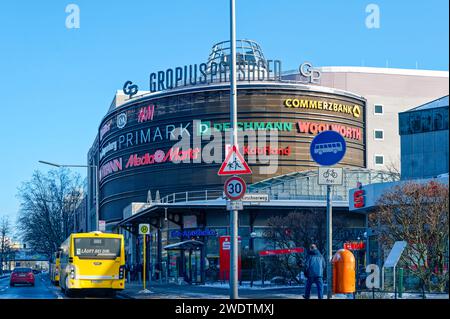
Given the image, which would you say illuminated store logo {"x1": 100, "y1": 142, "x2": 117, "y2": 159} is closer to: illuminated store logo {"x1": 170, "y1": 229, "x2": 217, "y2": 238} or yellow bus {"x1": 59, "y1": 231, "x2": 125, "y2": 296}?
illuminated store logo {"x1": 170, "y1": 229, "x2": 217, "y2": 238}

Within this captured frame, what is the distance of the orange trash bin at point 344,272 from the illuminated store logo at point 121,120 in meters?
62.0

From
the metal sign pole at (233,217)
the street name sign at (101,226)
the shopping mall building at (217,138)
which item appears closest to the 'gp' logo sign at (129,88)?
the shopping mall building at (217,138)

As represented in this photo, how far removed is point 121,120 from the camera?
3157 inches

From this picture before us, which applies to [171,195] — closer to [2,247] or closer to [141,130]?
[141,130]

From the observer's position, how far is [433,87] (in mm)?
89438

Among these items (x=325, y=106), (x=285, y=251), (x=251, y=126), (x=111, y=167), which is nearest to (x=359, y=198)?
(x=285, y=251)

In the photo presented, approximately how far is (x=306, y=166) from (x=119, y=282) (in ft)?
133

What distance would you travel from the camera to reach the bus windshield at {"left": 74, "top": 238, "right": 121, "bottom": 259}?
110ft

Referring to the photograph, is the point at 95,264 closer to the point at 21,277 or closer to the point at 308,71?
the point at 21,277

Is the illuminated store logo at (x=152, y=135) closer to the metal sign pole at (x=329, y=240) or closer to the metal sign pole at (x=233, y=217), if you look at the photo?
the metal sign pole at (x=233, y=217)

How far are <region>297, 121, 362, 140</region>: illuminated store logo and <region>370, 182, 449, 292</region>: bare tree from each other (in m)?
44.3

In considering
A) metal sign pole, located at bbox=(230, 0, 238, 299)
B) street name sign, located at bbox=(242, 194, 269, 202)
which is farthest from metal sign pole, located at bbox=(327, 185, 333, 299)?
street name sign, located at bbox=(242, 194, 269, 202)
